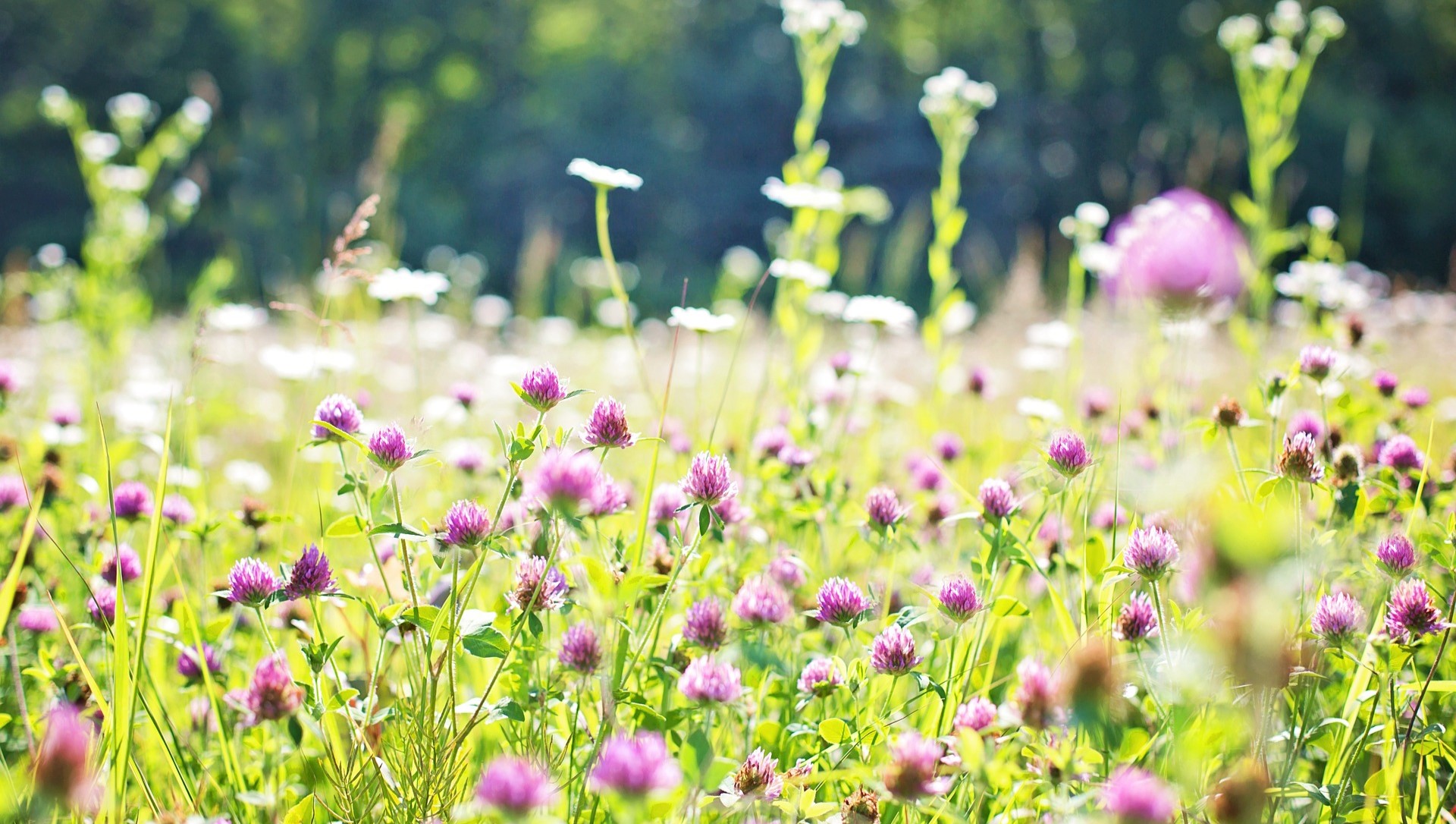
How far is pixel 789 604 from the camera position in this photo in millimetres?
1318

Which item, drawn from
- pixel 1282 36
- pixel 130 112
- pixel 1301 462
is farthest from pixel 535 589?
pixel 130 112

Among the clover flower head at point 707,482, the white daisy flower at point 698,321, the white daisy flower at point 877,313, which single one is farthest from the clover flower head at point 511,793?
the white daisy flower at point 877,313

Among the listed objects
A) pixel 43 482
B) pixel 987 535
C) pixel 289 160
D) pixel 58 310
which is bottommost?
pixel 289 160

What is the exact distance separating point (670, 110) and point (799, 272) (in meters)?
19.7

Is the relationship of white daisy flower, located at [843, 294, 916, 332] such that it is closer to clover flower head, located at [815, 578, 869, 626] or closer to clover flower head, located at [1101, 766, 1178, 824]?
clover flower head, located at [815, 578, 869, 626]

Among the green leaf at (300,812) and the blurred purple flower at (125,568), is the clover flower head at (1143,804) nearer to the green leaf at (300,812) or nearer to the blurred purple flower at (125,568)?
the green leaf at (300,812)

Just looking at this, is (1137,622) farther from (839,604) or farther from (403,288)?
(403,288)

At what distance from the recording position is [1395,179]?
17.6 metres

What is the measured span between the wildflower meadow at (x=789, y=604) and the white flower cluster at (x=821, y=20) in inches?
0.5

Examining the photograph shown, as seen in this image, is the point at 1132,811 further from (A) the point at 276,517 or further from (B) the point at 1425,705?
(A) the point at 276,517

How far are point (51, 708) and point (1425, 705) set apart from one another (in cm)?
176

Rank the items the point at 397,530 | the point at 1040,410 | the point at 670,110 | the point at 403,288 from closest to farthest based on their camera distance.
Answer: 1. the point at 397,530
2. the point at 403,288
3. the point at 1040,410
4. the point at 670,110

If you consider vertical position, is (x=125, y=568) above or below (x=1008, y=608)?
below

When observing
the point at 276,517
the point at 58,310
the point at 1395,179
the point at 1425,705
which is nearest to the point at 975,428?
the point at 1425,705
